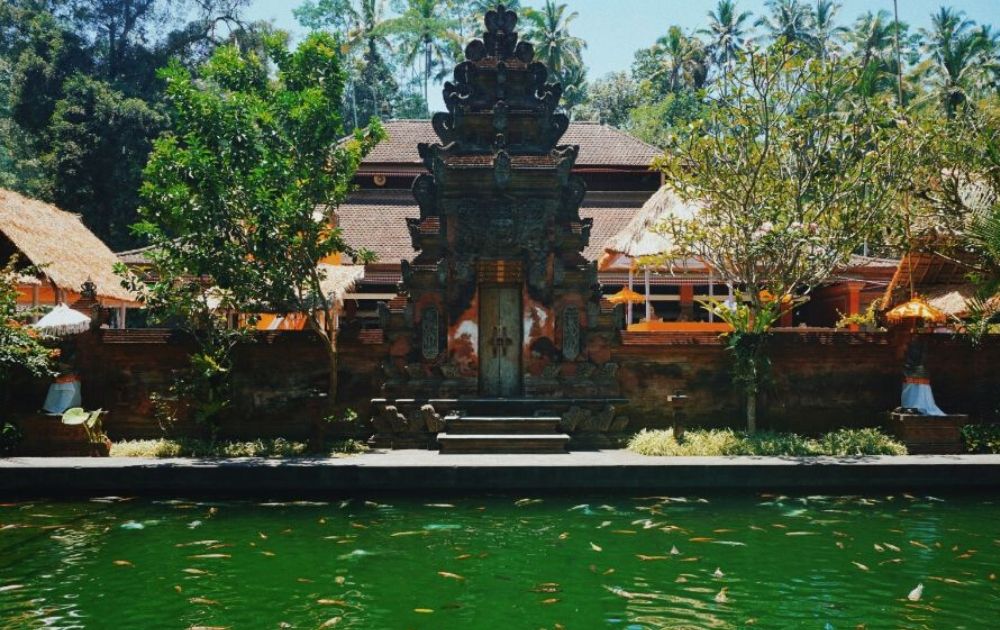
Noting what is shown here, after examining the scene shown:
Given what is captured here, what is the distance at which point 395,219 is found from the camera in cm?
2431

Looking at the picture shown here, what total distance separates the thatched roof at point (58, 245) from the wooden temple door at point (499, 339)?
346 inches

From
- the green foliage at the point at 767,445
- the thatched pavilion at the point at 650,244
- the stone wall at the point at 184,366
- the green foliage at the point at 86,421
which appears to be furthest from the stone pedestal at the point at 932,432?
the green foliage at the point at 86,421

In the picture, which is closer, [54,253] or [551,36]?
[54,253]

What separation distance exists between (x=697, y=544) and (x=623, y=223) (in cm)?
1715

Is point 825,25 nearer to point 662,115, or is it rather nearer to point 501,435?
point 662,115

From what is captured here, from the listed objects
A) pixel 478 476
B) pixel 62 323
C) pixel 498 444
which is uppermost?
pixel 62 323

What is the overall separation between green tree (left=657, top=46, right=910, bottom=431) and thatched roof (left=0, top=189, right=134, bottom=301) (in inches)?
503

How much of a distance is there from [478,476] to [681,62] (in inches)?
1691

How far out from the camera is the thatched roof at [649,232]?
54.7 feet

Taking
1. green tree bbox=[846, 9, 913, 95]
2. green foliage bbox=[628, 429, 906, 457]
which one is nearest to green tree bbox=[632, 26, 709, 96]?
green tree bbox=[846, 9, 913, 95]

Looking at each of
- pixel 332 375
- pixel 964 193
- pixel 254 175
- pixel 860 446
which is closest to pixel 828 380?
pixel 860 446

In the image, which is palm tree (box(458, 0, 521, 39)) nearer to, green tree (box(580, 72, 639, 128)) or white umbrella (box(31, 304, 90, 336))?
green tree (box(580, 72, 639, 128))

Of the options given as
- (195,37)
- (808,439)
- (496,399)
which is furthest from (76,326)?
(195,37)

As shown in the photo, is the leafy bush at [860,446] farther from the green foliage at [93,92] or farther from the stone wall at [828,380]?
the green foliage at [93,92]
